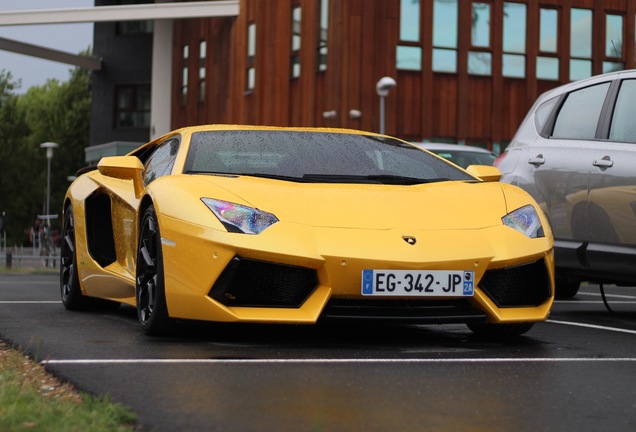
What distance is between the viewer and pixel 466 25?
1304 inches

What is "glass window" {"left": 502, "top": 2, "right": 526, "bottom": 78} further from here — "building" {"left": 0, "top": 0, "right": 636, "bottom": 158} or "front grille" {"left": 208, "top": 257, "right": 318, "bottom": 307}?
"front grille" {"left": 208, "top": 257, "right": 318, "bottom": 307}

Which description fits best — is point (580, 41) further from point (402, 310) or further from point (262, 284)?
point (262, 284)

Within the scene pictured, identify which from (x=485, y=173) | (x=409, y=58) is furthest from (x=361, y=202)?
(x=409, y=58)

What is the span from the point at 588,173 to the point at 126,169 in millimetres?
3004

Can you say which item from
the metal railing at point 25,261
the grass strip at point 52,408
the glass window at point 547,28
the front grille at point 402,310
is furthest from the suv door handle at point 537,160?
the glass window at point 547,28

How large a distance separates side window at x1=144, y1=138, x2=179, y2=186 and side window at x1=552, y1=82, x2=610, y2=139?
2.88 m

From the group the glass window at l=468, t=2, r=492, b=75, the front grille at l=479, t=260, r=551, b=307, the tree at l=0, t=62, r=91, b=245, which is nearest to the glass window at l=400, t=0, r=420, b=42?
the glass window at l=468, t=2, r=492, b=75

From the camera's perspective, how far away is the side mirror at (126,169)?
7.24 metres

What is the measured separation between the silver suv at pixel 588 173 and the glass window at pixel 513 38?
24.9 metres

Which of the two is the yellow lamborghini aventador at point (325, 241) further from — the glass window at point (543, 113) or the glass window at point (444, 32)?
the glass window at point (444, 32)

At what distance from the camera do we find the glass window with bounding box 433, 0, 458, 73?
32.9 meters

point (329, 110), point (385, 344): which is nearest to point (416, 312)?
point (385, 344)

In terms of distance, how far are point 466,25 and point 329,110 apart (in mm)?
4256

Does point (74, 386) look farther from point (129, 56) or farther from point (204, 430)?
point (129, 56)
